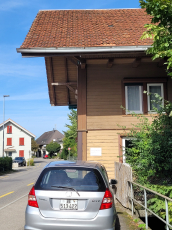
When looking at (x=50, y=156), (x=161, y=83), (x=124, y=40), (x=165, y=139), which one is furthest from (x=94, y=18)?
(x=50, y=156)

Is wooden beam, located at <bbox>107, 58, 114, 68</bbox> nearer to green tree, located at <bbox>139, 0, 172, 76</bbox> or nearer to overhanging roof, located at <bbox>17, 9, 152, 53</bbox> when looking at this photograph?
overhanging roof, located at <bbox>17, 9, 152, 53</bbox>

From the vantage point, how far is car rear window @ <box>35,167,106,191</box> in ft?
17.1

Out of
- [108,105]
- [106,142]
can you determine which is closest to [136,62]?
[108,105]

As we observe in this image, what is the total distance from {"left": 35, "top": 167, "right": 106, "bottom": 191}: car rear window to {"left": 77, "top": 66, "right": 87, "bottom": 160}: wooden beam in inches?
266

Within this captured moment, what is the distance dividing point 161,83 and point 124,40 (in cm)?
260

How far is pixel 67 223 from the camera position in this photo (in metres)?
4.95

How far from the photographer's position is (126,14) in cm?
1584

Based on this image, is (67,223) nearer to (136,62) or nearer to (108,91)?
(108,91)

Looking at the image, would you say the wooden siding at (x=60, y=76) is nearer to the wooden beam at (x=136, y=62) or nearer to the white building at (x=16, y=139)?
the wooden beam at (x=136, y=62)

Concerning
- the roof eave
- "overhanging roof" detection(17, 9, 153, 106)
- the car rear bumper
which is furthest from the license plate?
the roof eave

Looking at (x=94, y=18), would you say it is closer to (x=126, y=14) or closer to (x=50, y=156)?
(x=126, y=14)

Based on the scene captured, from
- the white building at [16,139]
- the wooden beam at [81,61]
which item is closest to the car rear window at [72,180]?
the wooden beam at [81,61]

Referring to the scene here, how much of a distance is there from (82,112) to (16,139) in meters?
60.7

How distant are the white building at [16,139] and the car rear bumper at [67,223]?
219 ft
